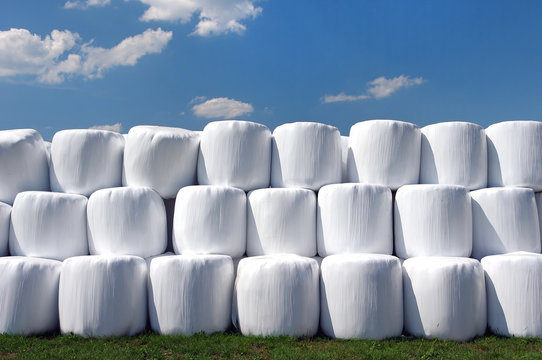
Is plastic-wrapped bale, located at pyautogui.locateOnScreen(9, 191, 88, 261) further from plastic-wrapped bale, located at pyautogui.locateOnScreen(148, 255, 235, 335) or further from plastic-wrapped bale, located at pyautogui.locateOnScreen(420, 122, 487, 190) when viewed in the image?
plastic-wrapped bale, located at pyautogui.locateOnScreen(420, 122, 487, 190)

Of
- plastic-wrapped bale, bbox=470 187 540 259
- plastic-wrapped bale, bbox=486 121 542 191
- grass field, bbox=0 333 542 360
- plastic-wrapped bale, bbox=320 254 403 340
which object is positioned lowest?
grass field, bbox=0 333 542 360

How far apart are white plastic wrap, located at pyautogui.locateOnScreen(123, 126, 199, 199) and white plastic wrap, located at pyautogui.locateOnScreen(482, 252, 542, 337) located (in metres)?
2.69

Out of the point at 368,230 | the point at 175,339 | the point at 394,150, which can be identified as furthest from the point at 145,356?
the point at 394,150

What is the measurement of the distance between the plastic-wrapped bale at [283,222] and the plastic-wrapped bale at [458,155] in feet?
3.82

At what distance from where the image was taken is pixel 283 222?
4.12 meters

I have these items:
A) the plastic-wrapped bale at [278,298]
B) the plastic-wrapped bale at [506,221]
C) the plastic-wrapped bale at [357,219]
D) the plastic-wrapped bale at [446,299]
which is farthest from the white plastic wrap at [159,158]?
the plastic-wrapped bale at [506,221]

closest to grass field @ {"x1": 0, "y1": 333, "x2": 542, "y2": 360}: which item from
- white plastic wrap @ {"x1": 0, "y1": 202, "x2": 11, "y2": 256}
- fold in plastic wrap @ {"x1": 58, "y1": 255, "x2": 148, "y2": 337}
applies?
fold in plastic wrap @ {"x1": 58, "y1": 255, "x2": 148, "y2": 337}

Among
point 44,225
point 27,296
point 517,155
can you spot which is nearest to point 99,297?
point 27,296

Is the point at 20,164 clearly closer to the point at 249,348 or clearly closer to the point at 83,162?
the point at 83,162

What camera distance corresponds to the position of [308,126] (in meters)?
4.35

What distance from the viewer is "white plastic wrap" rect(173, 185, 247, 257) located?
13.3 ft

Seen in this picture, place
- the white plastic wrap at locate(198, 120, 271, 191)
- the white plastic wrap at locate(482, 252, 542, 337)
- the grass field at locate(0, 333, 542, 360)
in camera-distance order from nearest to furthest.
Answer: the grass field at locate(0, 333, 542, 360), the white plastic wrap at locate(482, 252, 542, 337), the white plastic wrap at locate(198, 120, 271, 191)

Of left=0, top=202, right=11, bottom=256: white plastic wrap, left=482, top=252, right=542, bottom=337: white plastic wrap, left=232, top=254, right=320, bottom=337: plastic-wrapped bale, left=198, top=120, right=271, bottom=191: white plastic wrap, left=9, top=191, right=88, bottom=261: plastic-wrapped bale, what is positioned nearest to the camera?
left=232, top=254, right=320, bottom=337: plastic-wrapped bale

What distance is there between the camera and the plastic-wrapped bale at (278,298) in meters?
3.62
